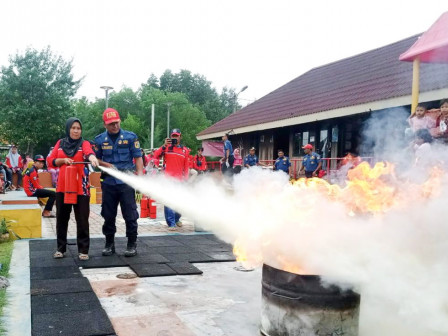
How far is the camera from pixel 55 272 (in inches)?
218

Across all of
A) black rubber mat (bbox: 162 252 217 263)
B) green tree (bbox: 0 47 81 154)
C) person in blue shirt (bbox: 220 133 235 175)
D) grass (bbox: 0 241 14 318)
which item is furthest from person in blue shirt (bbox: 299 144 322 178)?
green tree (bbox: 0 47 81 154)

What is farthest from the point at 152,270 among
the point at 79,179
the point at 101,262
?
the point at 79,179

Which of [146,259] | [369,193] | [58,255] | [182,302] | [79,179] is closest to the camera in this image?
[369,193]

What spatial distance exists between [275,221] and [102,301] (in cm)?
206

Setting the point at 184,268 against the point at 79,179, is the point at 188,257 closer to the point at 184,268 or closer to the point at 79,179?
the point at 184,268

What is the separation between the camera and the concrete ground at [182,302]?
3.85 metres

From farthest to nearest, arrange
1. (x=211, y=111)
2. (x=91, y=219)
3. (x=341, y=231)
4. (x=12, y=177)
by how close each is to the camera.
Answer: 1. (x=211, y=111)
2. (x=12, y=177)
3. (x=91, y=219)
4. (x=341, y=231)

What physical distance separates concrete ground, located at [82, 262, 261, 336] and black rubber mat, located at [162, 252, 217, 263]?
508 mm

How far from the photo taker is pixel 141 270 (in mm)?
5766

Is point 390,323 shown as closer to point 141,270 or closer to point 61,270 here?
point 141,270

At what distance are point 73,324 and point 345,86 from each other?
45.7ft

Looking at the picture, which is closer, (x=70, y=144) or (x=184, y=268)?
(x=184, y=268)

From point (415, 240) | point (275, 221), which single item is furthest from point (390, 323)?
point (275, 221)

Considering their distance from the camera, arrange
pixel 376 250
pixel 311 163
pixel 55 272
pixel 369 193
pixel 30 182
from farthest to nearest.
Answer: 1. pixel 311 163
2. pixel 30 182
3. pixel 55 272
4. pixel 369 193
5. pixel 376 250
